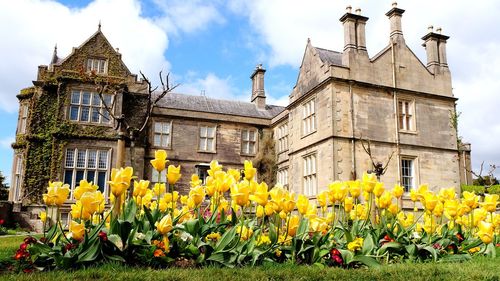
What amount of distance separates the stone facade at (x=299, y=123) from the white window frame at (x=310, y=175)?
54 millimetres

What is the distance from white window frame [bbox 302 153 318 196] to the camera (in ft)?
59.4

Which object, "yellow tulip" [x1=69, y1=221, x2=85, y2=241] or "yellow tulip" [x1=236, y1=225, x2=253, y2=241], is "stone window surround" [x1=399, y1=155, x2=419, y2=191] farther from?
"yellow tulip" [x1=69, y1=221, x2=85, y2=241]

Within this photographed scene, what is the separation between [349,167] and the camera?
1662 cm

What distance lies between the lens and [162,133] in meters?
22.7

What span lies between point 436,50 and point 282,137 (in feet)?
29.5


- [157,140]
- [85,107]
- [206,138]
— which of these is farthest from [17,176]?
[206,138]

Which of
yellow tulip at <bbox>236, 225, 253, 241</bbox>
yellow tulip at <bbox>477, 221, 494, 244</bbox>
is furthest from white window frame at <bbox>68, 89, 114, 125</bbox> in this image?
yellow tulip at <bbox>477, 221, 494, 244</bbox>

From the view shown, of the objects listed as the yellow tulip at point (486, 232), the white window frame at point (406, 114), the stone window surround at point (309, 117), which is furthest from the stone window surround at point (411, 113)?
the yellow tulip at point (486, 232)

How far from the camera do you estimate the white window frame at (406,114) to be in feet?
60.2

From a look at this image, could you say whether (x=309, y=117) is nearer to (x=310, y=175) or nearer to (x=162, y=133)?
(x=310, y=175)

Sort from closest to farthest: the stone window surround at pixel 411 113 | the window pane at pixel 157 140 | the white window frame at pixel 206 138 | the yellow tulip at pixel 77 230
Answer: the yellow tulip at pixel 77 230, the stone window surround at pixel 411 113, the window pane at pixel 157 140, the white window frame at pixel 206 138

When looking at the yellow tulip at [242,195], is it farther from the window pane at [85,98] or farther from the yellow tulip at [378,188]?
the window pane at [85,98]

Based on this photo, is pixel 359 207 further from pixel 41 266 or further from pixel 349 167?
pixel 349 167

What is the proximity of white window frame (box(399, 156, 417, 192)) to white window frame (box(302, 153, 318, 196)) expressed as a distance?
3616mm
